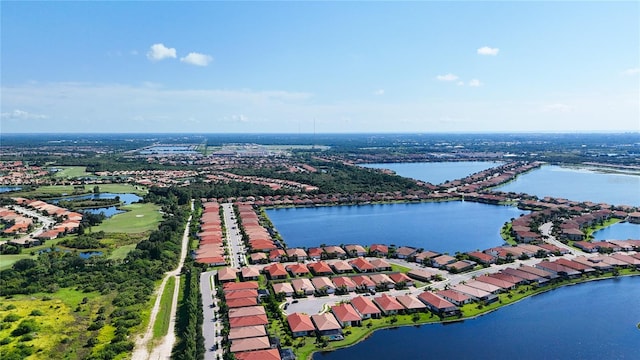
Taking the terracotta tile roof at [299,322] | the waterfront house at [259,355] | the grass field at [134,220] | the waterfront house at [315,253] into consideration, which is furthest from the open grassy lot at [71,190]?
the waterfront house at [259,355]

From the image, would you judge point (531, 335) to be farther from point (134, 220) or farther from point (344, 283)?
point (134, 220)

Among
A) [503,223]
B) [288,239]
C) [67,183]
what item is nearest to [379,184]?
[503,223]

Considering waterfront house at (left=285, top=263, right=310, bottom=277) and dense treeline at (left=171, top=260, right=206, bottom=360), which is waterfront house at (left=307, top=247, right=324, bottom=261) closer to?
waterfront house at (left=285, top=263, right=310, bottom=277)

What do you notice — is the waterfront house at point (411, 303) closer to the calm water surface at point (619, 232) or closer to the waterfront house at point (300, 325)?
the waterfront house at point (300, 325)

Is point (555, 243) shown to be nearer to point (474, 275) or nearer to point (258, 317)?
point (474, 275)

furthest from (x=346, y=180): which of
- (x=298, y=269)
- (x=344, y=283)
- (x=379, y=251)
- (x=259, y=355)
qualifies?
(x=259, y=355)

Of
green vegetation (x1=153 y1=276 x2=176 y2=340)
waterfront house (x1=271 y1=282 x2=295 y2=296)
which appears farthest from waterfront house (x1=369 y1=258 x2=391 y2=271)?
green vegetation (x1=153 y1=276 x2=176 y2=340)
